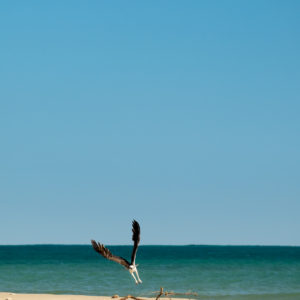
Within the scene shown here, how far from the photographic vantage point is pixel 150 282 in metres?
40.2

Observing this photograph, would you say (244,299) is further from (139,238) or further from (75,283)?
(139,238)

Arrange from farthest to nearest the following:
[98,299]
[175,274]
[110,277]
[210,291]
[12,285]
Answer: [175,274] → [110,277] → [12,285] → [210,291] → [98,299]

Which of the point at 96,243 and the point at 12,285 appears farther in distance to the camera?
the point at 12,285

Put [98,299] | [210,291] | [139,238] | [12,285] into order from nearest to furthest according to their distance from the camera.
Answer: [139,238] → [98,299] → [210,291] → [12,285]

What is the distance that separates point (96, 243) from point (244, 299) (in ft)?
54.3

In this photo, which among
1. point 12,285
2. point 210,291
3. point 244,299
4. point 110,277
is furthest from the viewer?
point 110,277

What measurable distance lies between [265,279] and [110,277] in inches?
342

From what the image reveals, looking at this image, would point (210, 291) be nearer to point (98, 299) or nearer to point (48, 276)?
point (98, 299)

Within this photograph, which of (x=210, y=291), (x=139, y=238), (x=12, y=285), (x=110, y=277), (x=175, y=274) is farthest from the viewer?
(x=175, y=274)

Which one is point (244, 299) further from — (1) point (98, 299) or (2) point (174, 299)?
(1) point (98, 299)

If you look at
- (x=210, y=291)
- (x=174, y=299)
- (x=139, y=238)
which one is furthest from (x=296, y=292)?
(x=139, y=238)

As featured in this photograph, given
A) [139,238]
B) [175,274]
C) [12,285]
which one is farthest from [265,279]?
[139,238]

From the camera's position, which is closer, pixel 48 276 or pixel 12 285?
pixel 12 285

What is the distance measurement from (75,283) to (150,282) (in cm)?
375
